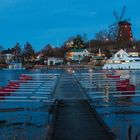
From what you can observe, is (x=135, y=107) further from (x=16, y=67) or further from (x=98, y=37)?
Result: (x=98, y=37)

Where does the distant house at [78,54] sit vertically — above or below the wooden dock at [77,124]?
above

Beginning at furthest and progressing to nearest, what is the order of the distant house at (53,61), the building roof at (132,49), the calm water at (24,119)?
the distant house at (53,61) < the building roof at (132,49) < the calm water at (24,119)

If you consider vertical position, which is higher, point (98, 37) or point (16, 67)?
point (98, 37)

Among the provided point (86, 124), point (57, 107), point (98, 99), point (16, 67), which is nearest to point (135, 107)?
point (98, 99)

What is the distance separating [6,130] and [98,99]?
11.9 m

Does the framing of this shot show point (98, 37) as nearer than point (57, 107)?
No

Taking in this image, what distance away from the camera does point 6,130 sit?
1912cm

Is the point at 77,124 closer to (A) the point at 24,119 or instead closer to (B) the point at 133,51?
(A) the point at 24,119

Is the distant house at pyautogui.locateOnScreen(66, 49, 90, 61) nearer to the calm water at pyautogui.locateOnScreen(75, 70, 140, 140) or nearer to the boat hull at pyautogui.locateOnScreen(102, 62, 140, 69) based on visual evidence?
the boat hull at pyautogui.locateOnScreen(102, 62, 140, 69)

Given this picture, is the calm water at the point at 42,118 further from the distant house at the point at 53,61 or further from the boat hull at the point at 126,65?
the distant house at the point at 53,61

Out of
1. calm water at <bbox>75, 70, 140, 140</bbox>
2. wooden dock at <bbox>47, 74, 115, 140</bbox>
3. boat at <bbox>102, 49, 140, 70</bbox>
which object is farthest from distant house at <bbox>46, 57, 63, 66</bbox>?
wooden dock at <bbox>47, 74, 115, 140</bbox>

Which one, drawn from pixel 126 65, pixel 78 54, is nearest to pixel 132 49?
pixel 78 54

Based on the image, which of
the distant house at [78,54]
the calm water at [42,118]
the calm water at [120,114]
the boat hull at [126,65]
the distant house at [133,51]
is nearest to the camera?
the calm water at [42,118]

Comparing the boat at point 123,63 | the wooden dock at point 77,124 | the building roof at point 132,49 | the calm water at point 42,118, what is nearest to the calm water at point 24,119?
the calm water at point 42,118
